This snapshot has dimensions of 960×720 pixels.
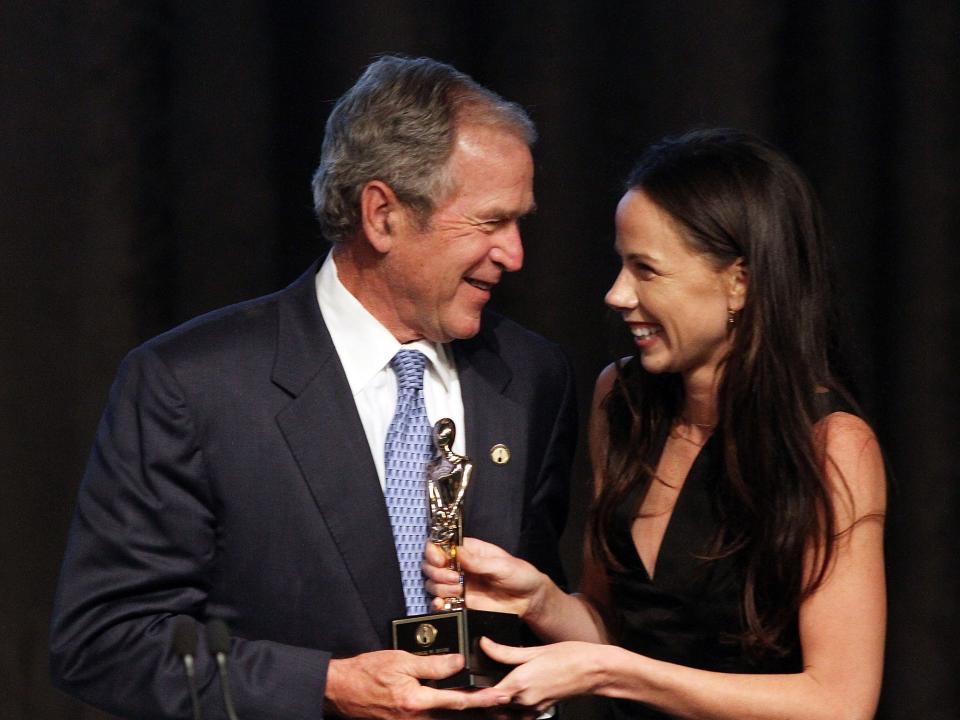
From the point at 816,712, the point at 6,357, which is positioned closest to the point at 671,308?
the point at 816,712

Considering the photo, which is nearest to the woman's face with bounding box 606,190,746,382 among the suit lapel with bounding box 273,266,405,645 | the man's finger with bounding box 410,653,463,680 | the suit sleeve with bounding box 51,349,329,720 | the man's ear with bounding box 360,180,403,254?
the man's ear with bounding box 360,180,403,254

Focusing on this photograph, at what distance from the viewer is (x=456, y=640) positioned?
203cm

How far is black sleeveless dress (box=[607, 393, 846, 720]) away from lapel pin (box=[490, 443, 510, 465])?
0.73 feet

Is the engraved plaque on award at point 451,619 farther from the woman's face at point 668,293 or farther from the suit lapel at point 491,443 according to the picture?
the woman's face at point 668,293

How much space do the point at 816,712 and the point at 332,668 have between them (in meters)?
0.72

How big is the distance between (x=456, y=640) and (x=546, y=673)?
14 cm

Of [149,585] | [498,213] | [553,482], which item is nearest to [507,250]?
[498,213]

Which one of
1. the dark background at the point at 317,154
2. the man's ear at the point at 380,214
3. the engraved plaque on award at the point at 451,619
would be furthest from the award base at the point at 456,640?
the dark background at the point at 317,154

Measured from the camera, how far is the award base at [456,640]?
6.57 ft

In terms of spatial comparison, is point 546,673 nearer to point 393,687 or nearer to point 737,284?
point 393,687

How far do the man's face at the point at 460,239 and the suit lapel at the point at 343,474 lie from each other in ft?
0.64

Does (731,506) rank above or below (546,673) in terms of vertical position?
above

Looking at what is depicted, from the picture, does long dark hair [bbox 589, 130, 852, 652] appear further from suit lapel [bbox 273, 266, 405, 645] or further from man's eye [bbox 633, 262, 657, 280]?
suit lapel [bbox 273, 266, 405, 645]

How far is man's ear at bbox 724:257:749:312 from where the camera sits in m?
2.16
